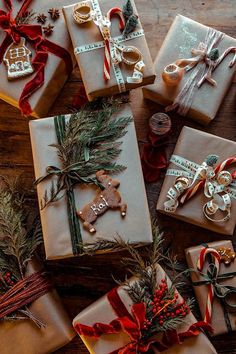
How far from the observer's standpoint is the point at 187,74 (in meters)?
1.84

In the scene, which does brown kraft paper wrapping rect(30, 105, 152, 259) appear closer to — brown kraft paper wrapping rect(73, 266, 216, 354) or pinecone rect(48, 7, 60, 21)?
brown kraft paper wrapping rect(73, 266, 216, 354)

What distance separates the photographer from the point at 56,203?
1652mm

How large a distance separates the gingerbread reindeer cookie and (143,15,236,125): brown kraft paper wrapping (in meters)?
0.45

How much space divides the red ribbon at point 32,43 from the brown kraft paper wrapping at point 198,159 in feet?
1.82

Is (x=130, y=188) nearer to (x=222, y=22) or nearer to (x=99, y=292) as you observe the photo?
(x=99, y=292)

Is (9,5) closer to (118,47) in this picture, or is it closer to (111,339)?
(118,47)

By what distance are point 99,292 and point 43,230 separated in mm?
397

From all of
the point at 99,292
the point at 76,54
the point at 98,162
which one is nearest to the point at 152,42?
the point at 76,54

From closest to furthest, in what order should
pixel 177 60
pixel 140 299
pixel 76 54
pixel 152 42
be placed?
1. pixel 140 299
2. pixel 76 54
3. pixel 177 60
4. pixel 152 42

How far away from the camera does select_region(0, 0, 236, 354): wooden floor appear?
1.89 metres

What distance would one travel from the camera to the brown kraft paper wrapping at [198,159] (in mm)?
1787

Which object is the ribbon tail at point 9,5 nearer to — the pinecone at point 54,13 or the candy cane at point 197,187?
the pinecone at point 54,13

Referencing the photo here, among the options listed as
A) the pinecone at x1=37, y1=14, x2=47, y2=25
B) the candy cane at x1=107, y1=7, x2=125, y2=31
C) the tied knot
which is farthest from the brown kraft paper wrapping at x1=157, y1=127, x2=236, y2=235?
the pinecone at x1=37, y1=14, x2=47, y2=25

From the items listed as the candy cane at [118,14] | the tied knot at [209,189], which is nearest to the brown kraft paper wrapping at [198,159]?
the tied knot at [209,189]
